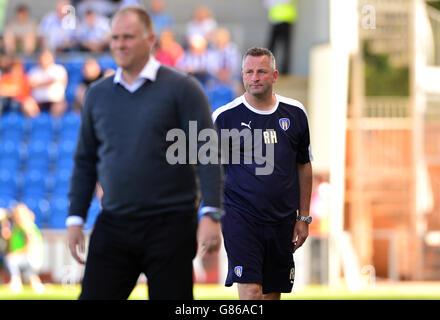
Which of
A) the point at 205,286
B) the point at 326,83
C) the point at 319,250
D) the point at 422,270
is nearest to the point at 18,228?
the point at 205,286

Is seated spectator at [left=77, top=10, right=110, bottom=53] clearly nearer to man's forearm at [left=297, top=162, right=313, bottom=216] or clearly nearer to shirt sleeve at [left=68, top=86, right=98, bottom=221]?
man's forearm at [left=297, top=162, right=313, bottom=216]

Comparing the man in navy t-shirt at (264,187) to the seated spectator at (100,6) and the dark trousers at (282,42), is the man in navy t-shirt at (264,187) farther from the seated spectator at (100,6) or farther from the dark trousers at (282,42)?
the seated spectator at (100,6)

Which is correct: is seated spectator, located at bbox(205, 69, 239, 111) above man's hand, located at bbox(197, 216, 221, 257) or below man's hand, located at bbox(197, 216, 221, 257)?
above

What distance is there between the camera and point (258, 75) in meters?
4.79

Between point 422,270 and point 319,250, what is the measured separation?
14.6 ft

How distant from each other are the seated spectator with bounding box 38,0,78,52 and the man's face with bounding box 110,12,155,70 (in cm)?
1376

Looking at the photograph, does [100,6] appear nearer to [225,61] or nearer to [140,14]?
[225,61]

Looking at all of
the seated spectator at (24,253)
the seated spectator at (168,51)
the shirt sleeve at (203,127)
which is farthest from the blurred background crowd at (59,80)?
the shirt sleeve at (203,127)

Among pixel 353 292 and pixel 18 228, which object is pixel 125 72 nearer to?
pixel 353 292

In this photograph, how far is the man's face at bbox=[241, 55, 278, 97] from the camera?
4.67m

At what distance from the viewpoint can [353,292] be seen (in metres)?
13.1

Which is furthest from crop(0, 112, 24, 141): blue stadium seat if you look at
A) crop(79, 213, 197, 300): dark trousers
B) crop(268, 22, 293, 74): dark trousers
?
crop(79, 213, 197, 300): dark trousers

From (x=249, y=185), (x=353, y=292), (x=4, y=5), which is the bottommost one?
(x=353, y=292)

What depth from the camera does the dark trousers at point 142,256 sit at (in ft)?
15.0
